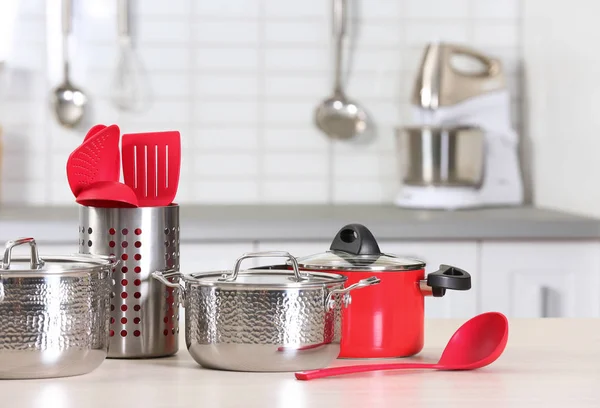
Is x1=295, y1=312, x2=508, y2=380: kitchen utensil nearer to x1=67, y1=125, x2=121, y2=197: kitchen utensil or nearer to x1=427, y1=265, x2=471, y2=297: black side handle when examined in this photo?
x1=427, y1=265, x2=471, y2=297: black side handle

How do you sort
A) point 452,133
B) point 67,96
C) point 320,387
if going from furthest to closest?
1. point 67,96
2. point 452,133
3. point 320,387

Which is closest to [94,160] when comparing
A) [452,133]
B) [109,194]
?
[109,194]

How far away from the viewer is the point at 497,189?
8.20 feet

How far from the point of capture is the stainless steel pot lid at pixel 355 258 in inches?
36.4

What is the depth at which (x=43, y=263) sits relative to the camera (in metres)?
0.81

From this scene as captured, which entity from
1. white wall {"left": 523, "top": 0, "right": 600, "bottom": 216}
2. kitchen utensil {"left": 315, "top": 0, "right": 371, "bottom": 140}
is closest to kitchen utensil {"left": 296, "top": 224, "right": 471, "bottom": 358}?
white wall {"left": 523, "top": 0, "right": 600, "bottom": 216}

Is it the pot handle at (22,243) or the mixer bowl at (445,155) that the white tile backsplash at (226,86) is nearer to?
the mixer bowl at (445,155)

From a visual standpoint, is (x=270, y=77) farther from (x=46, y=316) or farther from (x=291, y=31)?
(x=46, y=316)

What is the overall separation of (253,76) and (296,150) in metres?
0.24

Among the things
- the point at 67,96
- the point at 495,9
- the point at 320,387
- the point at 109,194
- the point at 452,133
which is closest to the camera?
the point at 320,387

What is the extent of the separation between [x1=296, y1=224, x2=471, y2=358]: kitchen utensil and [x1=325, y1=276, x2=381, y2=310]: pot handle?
0.04 m

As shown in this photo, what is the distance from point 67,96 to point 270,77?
0.55 metres

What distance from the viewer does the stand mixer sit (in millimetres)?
2350

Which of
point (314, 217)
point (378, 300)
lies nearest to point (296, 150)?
point (314, 217)
